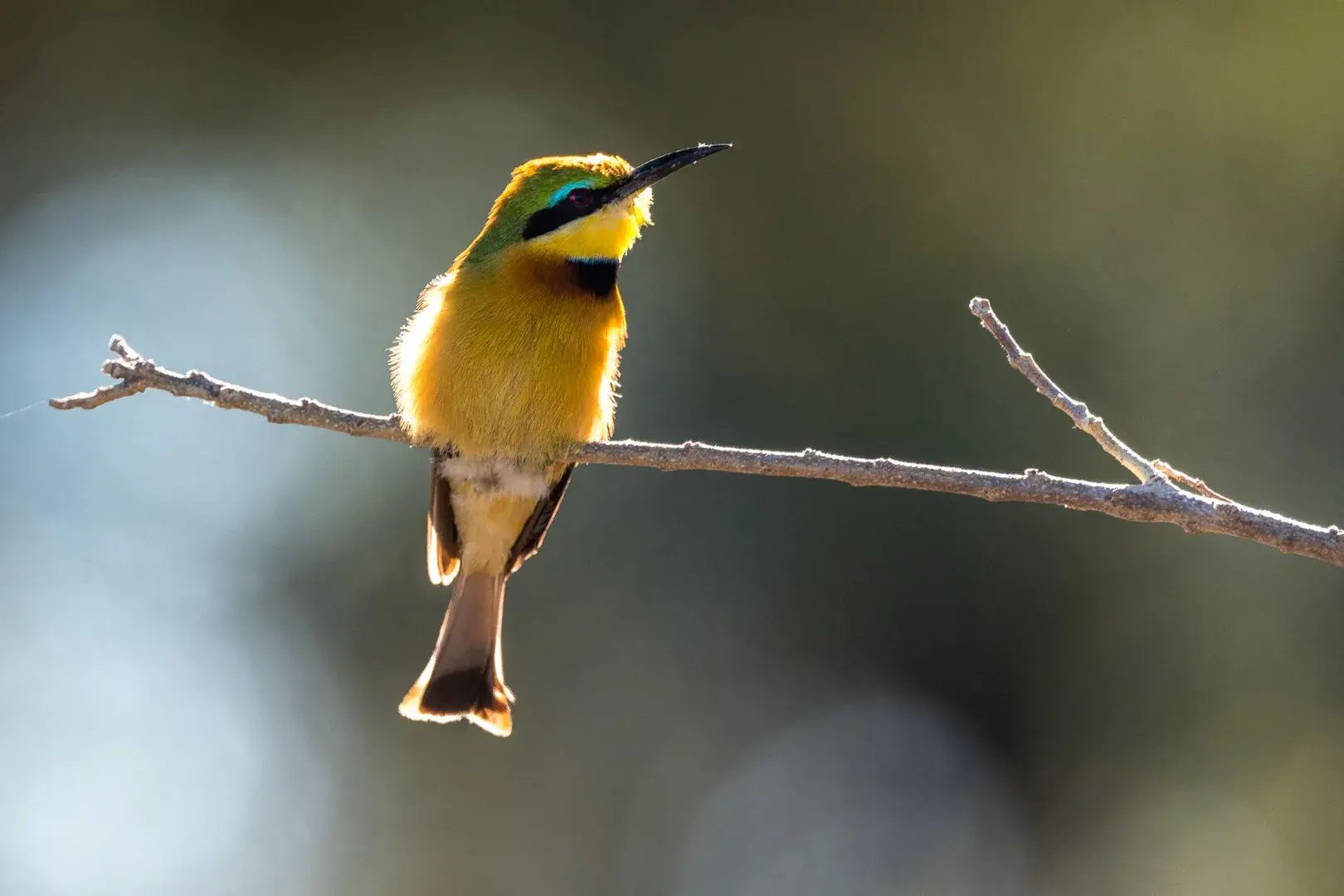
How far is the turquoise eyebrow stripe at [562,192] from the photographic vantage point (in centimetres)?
265

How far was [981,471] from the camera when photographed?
1.73m

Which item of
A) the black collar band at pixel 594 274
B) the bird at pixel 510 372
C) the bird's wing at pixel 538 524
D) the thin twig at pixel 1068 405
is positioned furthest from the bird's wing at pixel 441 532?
the thin twig at pixel 1068 405

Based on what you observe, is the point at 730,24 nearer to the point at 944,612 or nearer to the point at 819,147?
the point at 819,147

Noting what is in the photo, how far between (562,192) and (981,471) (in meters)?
1.22

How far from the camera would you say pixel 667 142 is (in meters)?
5.11

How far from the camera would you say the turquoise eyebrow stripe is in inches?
104

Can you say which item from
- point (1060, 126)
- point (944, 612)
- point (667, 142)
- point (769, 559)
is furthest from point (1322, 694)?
point (667, 142)

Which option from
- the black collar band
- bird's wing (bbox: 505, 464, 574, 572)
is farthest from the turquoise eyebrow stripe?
bird's wing (bbox: 505, 464, 574, 572)

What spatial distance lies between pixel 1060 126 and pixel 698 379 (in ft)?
5.30

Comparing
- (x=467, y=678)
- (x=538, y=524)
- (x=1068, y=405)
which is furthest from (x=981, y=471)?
(x=467, y=678)

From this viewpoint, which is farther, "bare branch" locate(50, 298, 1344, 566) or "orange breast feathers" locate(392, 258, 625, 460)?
"orange breast feathers" locate(392, 258, 625, 460)

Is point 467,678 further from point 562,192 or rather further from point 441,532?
point 562,192

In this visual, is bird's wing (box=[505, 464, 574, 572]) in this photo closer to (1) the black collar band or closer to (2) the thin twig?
(1) the black collar band

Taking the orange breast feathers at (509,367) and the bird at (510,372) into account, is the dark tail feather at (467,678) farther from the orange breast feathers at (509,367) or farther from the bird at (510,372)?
the orange breast feathers at (509,367)
